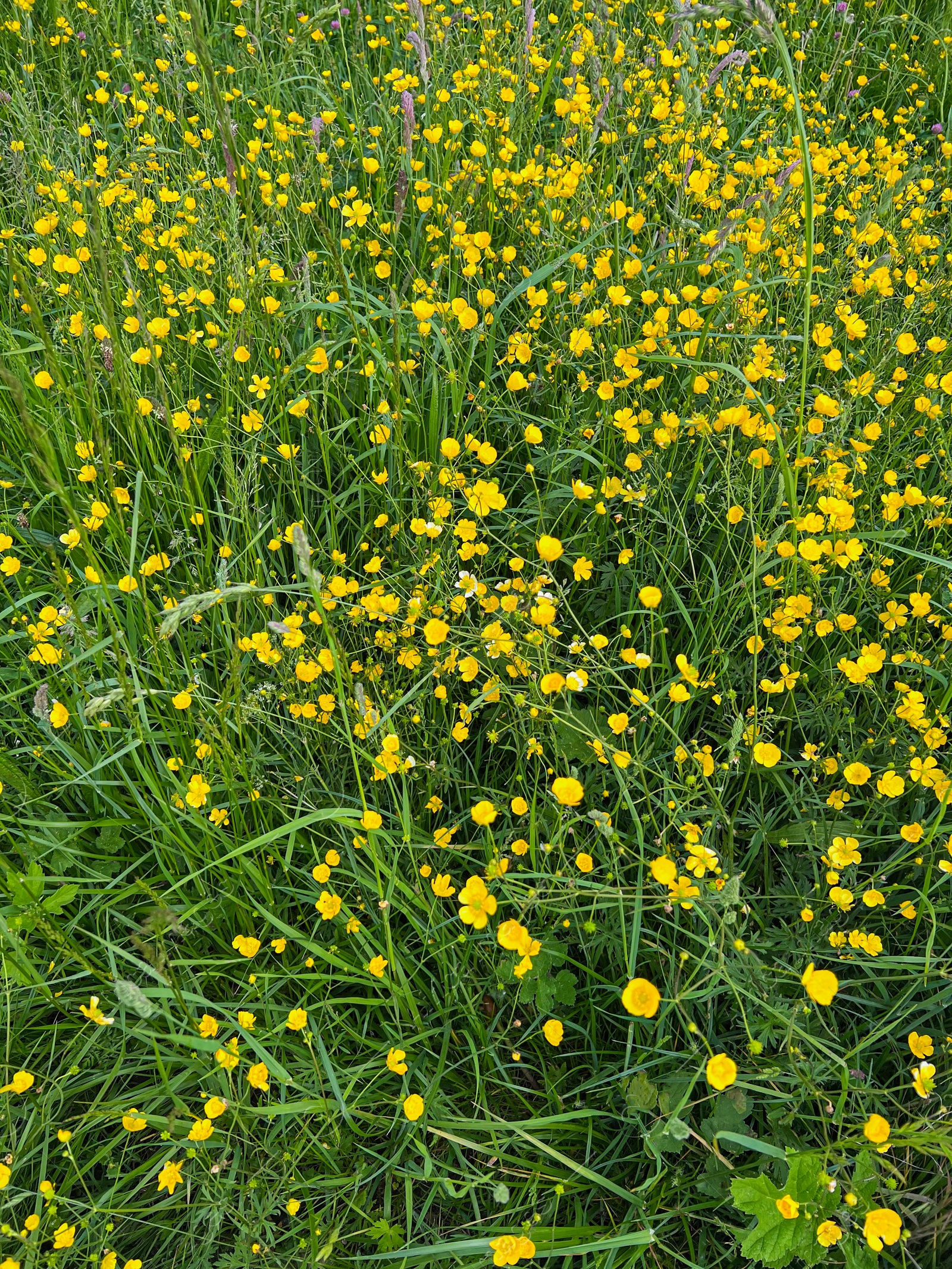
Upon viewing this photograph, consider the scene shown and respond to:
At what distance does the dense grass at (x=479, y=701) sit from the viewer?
1475 millimetres

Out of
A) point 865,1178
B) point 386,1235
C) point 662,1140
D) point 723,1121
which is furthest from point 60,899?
point 865,1178

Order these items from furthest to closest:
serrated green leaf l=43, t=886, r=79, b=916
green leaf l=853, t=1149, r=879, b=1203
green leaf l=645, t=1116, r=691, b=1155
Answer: serrated green leaf l=43, t=886, r=79, b=916
green leaf l=645, t=1116, r=691, b=1155
green leaf l=853, t=1149, r=879, b=1203

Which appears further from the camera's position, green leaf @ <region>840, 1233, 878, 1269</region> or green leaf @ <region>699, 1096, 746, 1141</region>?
green leaf @ <region>699, 1096, 746, 1141</region>

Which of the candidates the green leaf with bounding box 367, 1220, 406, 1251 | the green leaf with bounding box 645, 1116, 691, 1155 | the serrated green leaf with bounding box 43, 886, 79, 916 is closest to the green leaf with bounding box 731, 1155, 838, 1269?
the green leaf with bounding box 645, 1116, 691, 1155

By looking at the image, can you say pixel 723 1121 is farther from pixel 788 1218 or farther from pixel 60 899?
pixel 60 899

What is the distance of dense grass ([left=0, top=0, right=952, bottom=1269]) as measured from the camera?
1.47 m

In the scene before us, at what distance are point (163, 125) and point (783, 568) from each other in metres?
2.97

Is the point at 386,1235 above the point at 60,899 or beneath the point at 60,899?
beneath

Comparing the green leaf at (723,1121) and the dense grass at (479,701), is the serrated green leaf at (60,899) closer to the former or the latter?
the dense grass at (479,701)

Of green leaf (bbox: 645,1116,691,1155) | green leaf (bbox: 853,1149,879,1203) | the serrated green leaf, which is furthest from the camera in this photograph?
the serrated green leaf

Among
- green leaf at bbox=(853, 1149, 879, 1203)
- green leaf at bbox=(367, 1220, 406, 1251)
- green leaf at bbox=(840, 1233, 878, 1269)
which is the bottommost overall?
green leaf at bbox=(367, 1220, 406, 1251)

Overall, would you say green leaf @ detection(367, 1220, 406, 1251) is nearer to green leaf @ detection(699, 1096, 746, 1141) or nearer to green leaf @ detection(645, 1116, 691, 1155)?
green leaf @ detection(645, 1116, 691, 1155)

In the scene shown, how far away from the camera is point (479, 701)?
4.96 ft

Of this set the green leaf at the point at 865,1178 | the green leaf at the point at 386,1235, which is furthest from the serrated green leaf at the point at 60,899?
the green leaf at the point at 865,1178
